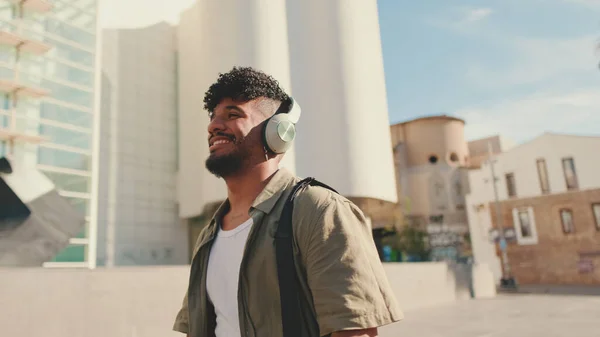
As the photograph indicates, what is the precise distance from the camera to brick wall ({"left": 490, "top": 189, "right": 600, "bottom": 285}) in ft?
101

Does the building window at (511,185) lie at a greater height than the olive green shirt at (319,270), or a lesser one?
greater

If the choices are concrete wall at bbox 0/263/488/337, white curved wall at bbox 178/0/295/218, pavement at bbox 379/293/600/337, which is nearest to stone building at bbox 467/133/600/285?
pavement at bbox 379/293/600/337

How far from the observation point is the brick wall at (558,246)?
101 ft

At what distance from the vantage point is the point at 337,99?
21.1 meters

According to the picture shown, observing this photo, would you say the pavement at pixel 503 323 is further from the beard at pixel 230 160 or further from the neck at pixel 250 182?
the beard at pixel 230 160

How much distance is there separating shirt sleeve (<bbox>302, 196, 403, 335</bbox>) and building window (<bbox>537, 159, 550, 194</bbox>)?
38.4 metres

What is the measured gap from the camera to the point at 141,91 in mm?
19453

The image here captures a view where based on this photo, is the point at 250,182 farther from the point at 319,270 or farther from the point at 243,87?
the point at 319,270

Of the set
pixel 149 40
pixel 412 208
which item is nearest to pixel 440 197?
pixel 412 208

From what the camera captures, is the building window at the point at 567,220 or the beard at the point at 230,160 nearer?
the beard at the point at 230,160

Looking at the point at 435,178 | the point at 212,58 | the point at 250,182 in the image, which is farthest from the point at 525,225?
the point at 250,182

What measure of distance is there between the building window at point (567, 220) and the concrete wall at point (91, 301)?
3279 centimetres

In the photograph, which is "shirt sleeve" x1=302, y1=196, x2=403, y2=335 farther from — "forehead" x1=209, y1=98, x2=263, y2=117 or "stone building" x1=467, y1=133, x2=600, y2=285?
"stone building" x1=467, y1=133, x2=600, y2=285

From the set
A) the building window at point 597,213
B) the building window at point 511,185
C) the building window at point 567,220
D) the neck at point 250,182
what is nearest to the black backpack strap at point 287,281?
the neck at point 250,182
